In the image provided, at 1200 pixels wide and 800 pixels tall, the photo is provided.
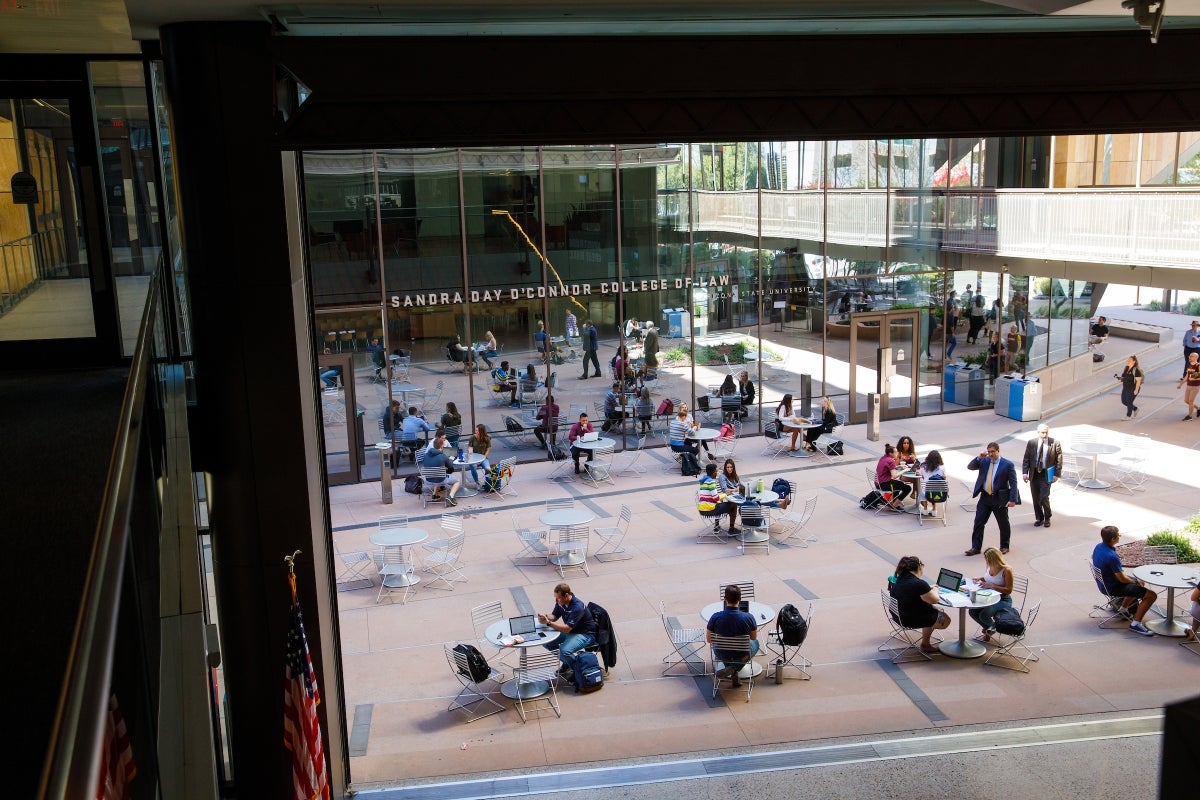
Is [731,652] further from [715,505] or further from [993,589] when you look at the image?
[715,505]

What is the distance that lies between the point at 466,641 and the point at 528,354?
9473 millimetres

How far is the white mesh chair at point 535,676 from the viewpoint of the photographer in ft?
33.7

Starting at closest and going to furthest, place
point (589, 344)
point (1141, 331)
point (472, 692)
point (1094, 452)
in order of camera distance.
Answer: point (472, 692), point (1094, 452), point (589, 344), point (1141, 331)

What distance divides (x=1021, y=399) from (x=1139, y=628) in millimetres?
11719

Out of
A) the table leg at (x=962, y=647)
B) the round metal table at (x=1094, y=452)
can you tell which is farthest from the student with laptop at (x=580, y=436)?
the table leg at (x=962, y=647)

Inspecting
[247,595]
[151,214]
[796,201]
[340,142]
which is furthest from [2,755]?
[796,201]

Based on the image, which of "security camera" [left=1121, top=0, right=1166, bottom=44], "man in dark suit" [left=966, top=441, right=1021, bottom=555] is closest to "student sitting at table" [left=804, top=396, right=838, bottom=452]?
"man in dark suit" [left=966, top=441, right=1021, bottom=555]

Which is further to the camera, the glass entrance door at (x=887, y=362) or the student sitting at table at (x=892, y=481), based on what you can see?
the glass entrance door at (x=887, y=362)

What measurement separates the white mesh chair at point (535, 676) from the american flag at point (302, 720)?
2783mm

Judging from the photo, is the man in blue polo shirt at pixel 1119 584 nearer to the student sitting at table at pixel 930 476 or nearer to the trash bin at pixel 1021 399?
the student sitting at table at pixel 930 476

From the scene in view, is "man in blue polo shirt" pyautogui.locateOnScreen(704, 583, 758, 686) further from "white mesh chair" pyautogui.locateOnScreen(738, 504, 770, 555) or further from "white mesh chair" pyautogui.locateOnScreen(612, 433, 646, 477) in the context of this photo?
"white mesh chair" pyautogui.locateOnScreen(612, 433, 646, 477)

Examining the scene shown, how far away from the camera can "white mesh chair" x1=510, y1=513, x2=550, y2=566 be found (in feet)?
47.8

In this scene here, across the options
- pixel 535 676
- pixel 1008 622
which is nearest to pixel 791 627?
pixel 1008 622

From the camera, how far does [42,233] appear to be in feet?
31.0
